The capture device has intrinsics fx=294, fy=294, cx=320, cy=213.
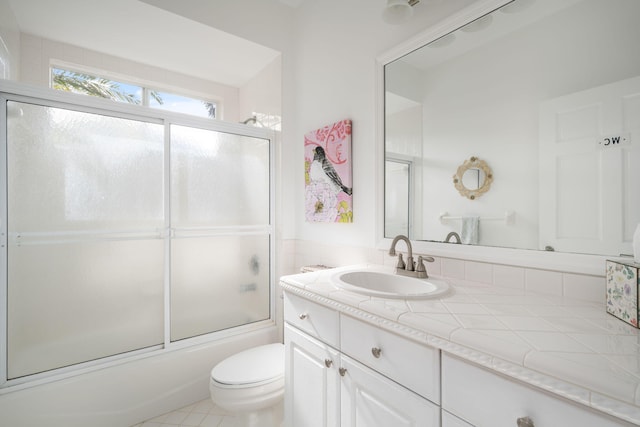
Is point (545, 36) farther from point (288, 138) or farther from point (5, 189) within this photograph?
point (5, 189)

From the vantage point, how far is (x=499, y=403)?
64 cm

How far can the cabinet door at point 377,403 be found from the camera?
2.62 ft

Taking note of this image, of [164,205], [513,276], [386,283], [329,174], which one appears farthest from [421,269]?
[164,205]

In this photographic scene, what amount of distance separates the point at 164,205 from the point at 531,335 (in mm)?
1948

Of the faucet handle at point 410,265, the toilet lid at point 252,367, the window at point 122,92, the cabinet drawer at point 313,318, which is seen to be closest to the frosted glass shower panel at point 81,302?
the toilet lid at point 252,367

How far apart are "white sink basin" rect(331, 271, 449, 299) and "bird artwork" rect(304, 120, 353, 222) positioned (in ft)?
1.58

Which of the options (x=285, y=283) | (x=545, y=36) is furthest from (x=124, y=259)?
(x=545, y=36)

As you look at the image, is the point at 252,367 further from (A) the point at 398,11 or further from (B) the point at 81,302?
(A) the point at 398,11

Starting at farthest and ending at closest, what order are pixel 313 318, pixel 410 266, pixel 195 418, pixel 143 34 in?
pixel 143 34 → pixel 195 418 → pixel 410 266 → pixel 313 318

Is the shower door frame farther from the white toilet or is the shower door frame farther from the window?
Answer: the white toilet

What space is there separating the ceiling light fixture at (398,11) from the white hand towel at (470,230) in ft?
3.25

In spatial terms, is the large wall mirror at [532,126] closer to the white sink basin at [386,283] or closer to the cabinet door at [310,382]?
the white sink basin at [386,283]

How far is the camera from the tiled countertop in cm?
52

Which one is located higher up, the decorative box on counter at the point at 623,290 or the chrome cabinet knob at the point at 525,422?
the decorative box on counter at the point at 623,290
